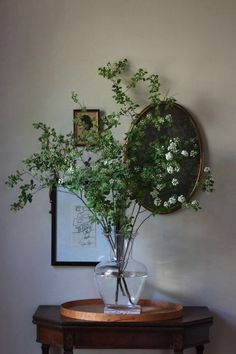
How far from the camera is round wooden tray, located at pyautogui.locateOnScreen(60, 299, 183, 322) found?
2.63m

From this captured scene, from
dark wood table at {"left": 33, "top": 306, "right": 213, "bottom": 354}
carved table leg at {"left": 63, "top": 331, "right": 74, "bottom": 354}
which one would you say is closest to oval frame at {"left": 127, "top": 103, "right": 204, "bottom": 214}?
dark wood table at {"left": 33, "top": 306, "right": 213, "bottom": 354}

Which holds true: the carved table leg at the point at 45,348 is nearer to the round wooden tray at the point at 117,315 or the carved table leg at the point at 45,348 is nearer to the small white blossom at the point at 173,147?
the round wooden tray at the point at 117,315

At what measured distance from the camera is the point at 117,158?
275 centimetres

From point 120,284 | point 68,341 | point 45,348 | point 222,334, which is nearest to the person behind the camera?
point 68,341

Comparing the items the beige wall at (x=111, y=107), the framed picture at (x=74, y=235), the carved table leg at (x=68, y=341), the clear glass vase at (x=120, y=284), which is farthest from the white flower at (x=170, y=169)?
the carved table leg at (x=68, y=341)

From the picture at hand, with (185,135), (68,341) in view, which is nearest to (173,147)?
(185,135)

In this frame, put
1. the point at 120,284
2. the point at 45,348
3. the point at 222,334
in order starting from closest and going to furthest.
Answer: the point at 120,284 < the point at 45,348 < the point at 222,334

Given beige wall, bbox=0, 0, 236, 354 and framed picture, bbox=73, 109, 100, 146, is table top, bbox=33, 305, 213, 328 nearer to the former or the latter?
beige wall, bbox=0, 0, 236, 354

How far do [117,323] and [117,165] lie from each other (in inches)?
28.3

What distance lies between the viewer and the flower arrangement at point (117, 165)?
2699mm

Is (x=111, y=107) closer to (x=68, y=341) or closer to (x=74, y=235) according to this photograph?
(x=74, y=235)

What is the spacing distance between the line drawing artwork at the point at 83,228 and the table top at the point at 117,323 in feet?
1.21

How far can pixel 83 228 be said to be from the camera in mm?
3111

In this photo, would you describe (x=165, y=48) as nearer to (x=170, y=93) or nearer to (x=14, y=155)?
(x=170, y=93)
